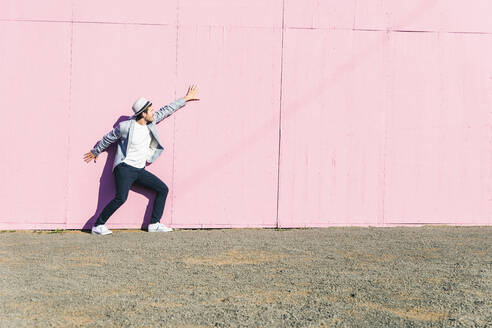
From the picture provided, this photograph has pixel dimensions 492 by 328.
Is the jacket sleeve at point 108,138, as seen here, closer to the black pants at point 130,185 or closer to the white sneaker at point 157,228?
the black pants at point 130,185

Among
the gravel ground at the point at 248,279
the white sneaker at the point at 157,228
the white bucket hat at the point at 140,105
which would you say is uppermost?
the white bucket hat at the point at 140,105

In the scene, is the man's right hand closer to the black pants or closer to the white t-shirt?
the black pants

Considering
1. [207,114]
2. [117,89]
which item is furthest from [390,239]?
[117,89]

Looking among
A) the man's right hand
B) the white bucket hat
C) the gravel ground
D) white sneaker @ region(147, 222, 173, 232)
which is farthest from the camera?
the man's right hand

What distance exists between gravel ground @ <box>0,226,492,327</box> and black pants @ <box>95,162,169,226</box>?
1.06 ft

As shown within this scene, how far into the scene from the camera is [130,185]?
25.0 ft

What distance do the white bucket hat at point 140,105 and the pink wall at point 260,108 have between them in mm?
382

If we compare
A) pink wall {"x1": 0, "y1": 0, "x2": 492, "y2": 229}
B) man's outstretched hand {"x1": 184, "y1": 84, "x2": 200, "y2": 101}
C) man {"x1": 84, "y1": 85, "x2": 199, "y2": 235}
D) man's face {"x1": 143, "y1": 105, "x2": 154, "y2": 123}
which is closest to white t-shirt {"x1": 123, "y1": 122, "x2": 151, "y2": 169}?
man {"x1": 84, "y1": 85, "x2": 199, "y2": 235}

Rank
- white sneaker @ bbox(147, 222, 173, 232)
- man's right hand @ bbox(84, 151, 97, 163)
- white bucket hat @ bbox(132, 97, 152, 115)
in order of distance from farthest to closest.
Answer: man's right hand @ bbox(84, 151, 97, 163)
white sneaker @ bbox(147, 222, 173, 232)
white bucket hat @ bbox(132, 97, 152, 115)

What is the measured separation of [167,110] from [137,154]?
2.37 feet

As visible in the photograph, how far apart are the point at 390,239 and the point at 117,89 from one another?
4.14 m

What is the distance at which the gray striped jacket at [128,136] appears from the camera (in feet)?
24.8

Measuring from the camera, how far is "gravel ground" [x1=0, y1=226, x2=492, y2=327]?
395 cm

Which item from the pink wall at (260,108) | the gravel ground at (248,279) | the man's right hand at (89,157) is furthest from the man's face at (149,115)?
the gravel ground at (248,279)
